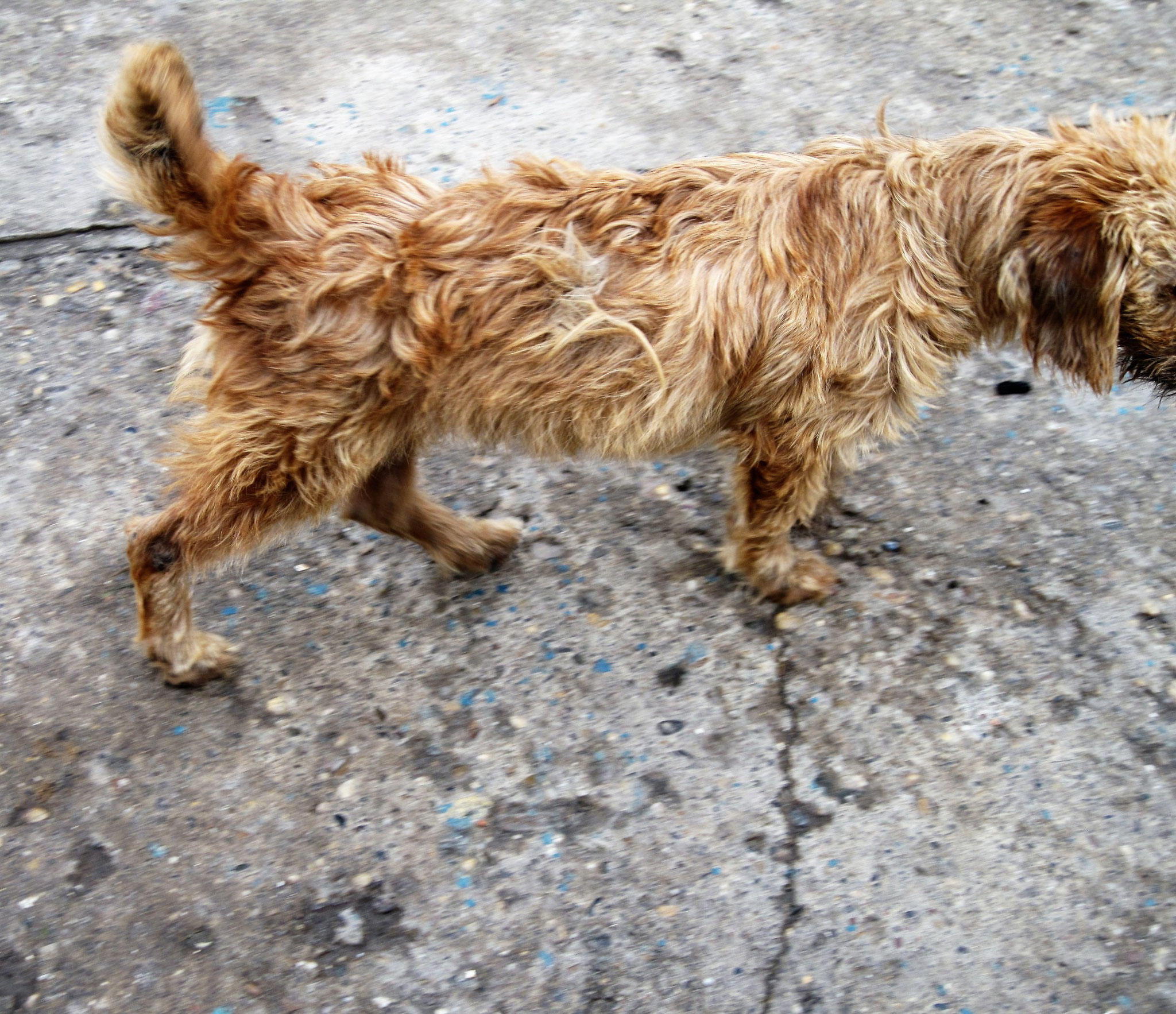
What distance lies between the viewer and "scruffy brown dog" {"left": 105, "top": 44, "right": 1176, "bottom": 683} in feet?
9.36

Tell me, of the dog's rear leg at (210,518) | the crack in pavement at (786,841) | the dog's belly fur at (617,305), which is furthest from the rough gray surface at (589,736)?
the dog's belly fur at (617,305)

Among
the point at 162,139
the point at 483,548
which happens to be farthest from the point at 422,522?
the point at 162,139

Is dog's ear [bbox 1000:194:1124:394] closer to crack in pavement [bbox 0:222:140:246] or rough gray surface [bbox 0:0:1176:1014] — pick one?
rough gray surface [bbox 0:0:1176:1014]

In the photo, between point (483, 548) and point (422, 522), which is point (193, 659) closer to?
point (422, 522)

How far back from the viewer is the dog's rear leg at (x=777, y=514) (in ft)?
10.6

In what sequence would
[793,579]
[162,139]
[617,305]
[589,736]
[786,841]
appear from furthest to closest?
1. [793,579]
2. [589,736]
3. [786,841]
4. [617,305]
5. [162,139]

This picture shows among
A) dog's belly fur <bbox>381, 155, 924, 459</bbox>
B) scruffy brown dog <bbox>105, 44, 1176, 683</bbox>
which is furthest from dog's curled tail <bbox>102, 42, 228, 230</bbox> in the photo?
dog's belly fur <bbox>381, 155, 924, 459</bbox>

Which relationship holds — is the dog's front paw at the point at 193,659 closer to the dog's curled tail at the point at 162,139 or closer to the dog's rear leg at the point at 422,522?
the dog's rear leg at the point at 422,522

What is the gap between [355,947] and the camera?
288 centimetres

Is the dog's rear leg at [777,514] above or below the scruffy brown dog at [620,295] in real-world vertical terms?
below

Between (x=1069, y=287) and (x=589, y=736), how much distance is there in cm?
192

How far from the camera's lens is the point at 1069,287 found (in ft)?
9.69

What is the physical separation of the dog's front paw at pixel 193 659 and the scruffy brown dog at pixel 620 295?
0.22 meters

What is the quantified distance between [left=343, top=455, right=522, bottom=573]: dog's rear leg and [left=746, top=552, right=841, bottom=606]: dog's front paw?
2.91 ft
